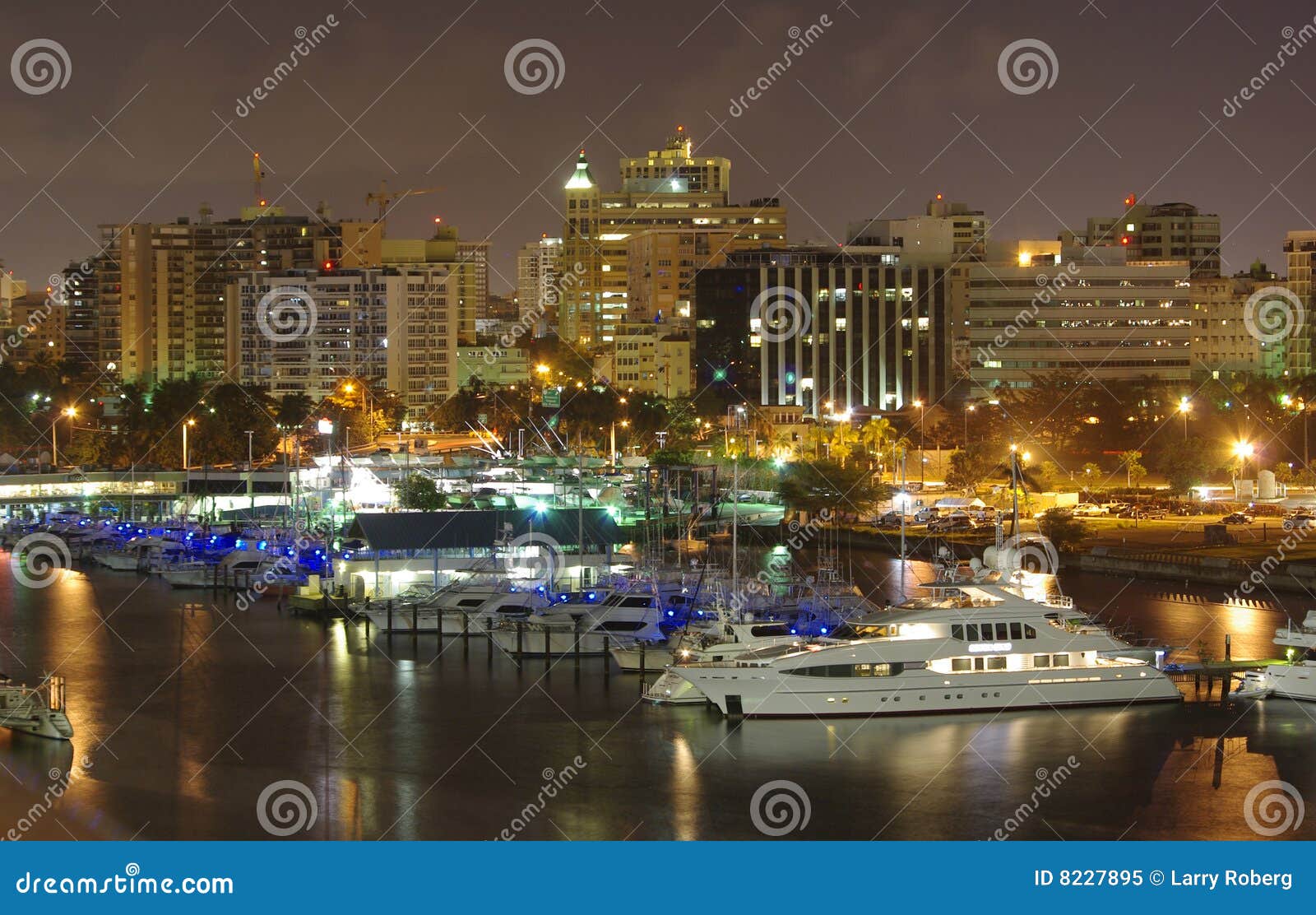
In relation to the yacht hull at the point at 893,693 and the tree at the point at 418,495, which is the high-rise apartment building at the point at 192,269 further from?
the yacht hull at the point at 893,693

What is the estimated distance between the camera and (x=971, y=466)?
33812 millimetres

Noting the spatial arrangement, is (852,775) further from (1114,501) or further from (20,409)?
(20,409)

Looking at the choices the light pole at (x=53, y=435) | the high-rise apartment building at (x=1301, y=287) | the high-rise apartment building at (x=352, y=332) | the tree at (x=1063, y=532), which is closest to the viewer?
the tree at (x=1063, y=532)

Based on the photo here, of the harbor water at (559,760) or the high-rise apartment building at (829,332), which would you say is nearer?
the harbor water at (559,760)

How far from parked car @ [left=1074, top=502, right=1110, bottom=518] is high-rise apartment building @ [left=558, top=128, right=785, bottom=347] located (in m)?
41.8

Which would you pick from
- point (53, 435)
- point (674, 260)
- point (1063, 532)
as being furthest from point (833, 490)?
point (674, 260)

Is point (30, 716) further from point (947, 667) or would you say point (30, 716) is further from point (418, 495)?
point (418, 495)

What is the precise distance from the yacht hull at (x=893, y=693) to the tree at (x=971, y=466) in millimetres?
20448

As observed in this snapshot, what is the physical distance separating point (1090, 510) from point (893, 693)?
16.7 m

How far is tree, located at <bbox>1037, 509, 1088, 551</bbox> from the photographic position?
2378 cm

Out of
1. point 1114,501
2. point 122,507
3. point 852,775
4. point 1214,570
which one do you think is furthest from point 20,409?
point 852,775

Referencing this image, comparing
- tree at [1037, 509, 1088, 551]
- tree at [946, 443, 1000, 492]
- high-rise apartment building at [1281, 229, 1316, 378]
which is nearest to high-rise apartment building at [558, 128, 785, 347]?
high-rise apartment building at [1281, 229, 1316, 378]

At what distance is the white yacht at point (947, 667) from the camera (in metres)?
12.9

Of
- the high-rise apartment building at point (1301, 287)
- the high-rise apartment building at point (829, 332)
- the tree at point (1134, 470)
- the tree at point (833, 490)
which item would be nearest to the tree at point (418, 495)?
the tree at point (833, 490)
